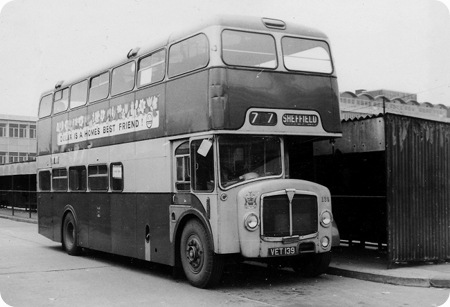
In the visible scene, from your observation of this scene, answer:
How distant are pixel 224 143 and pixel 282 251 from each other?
1897 mm

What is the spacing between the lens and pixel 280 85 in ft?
32.2

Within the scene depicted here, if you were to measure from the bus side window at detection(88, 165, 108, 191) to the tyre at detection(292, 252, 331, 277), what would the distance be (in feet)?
15.2

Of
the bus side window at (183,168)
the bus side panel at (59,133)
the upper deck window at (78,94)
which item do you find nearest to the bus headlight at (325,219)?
the bus side window at (183,168)

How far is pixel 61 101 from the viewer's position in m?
15.4

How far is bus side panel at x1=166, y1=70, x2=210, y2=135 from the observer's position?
9.51m

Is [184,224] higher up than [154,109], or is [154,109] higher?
[154,109]

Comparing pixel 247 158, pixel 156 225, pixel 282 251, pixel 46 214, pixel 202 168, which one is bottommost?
pixel 282 251

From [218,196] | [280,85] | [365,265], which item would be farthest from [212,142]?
[365,265]

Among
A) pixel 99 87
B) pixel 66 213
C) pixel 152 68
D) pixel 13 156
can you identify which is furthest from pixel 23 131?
pixel 152 68

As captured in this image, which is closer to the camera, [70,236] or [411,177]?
[411,177]

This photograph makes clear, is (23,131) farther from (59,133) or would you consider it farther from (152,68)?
(152,68)

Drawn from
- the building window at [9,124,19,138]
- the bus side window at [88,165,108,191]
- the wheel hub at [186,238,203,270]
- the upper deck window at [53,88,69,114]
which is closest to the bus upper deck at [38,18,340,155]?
the bus side window at [88,165,108,191]

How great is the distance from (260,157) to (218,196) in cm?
102

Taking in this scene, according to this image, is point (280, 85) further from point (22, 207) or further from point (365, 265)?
point (22, 207)
